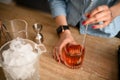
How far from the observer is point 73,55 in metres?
0.71

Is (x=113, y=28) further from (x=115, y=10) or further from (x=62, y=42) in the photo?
(x=62, y=42)

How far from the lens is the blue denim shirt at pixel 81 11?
917 millimetres

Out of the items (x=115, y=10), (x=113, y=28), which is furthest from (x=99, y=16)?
(x=113, y=28)

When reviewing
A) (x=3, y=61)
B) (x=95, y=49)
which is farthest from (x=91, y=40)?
(x=3, y=61)

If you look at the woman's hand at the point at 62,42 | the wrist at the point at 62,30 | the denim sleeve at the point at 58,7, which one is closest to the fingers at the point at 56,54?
the woman's hand at the point at 62,42

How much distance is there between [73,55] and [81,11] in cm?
32

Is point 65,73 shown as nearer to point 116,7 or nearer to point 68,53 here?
point 68,53

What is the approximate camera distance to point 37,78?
0.69 m

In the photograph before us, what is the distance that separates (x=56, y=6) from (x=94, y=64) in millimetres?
391

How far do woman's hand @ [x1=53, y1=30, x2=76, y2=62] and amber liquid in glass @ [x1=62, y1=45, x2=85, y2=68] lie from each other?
0.10ft

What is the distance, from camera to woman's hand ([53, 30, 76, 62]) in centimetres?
78

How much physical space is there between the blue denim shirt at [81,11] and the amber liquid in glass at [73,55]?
0.66 feet

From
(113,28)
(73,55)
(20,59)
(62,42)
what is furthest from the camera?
(113,28)

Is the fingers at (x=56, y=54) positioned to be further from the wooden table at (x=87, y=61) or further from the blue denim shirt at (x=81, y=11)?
the blue denim shirt at (x=81, y=11)
